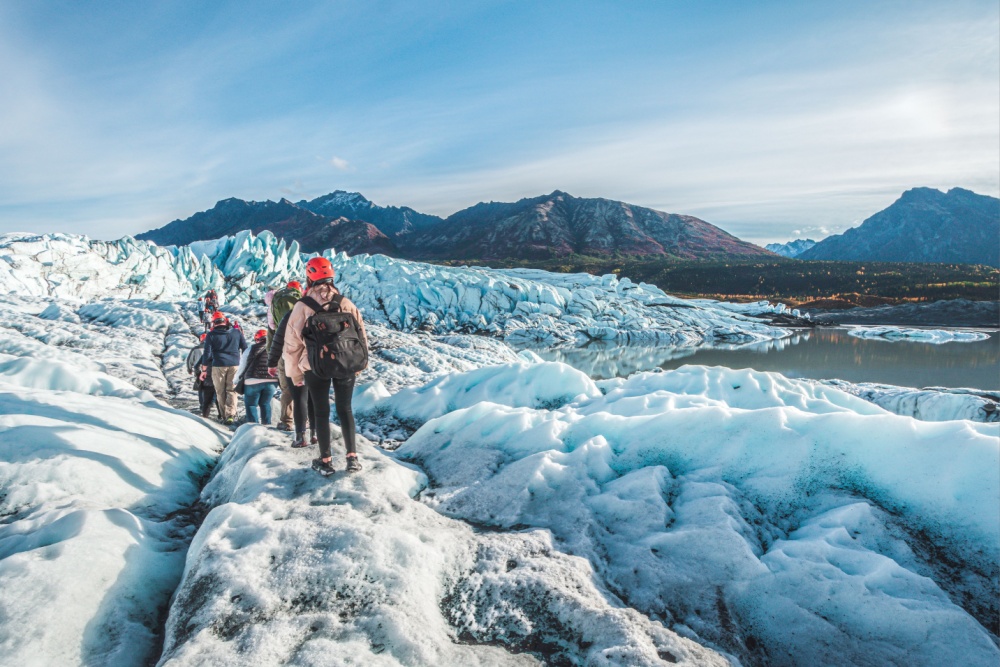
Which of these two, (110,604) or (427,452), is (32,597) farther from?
(427,452)

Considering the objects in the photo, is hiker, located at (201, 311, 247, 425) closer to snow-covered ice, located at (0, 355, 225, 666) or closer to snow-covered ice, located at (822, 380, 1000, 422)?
snow-covered ice, located at (0, 355, 225, 666)

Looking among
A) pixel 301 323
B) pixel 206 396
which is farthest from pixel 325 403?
pixel 206 396

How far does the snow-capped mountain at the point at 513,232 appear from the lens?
139 meters

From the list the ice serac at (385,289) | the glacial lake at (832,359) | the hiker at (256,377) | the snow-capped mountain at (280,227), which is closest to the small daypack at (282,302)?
the hiker at (256,377)

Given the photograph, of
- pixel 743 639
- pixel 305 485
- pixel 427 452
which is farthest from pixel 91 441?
pixel 743 639

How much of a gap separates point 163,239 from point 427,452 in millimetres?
202268

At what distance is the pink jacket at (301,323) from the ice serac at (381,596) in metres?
0.98

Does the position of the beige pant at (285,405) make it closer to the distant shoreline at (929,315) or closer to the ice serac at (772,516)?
the ice serac at (772,516)

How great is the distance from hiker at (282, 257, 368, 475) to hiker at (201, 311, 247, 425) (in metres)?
3.60

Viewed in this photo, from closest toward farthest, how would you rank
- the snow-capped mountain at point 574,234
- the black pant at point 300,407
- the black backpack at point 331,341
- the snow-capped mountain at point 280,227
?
the black backpack at point 331,341, the black pant at point 300,407, the snow-capped mountain at point 574,234, the snow-capped mountain at point 280,227

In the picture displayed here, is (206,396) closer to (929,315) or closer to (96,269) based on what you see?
(96,269)

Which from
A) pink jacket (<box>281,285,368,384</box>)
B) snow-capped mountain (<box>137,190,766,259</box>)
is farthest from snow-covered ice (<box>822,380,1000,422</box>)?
snow-capped mountain (<box>137,190,766,259</box>)

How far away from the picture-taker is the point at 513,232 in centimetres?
15062

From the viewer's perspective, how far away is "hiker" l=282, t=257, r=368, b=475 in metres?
3.49
